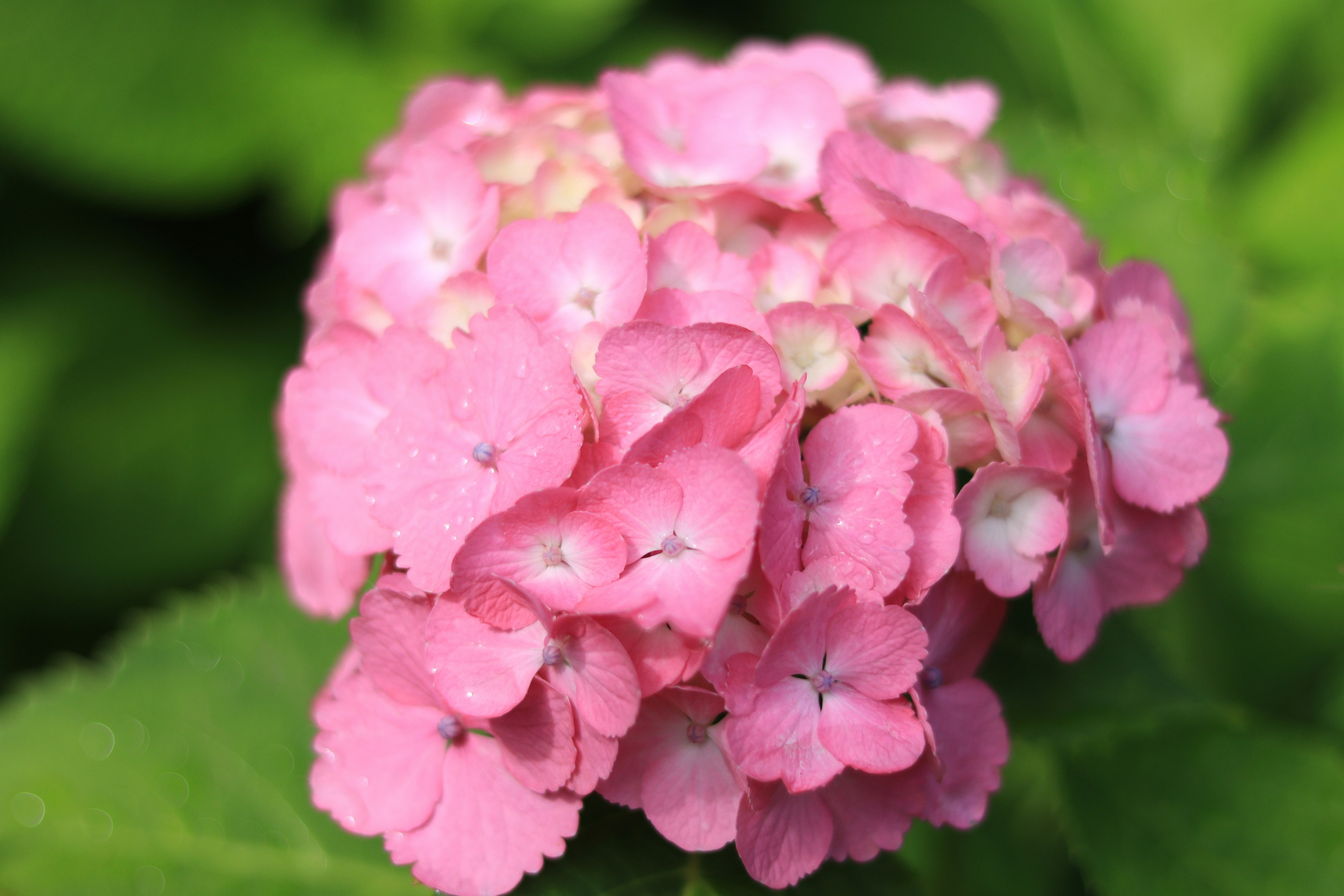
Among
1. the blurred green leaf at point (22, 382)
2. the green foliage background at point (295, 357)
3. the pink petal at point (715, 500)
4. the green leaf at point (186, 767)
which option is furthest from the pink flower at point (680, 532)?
the blurred green leaf at point (22, 382)

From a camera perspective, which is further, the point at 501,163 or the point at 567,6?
the point at 567,6

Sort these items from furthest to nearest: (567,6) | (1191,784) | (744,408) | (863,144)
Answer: (567,6), (1191,784), (863,144), (744,408)

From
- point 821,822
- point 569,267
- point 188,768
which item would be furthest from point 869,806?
point 188,768

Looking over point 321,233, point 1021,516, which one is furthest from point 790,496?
point 321,233

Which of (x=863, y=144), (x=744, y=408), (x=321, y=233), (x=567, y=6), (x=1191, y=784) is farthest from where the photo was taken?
(x=321, y=233)

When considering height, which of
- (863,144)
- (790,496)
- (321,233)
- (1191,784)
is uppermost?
(863,144)

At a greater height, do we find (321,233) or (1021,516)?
(1021,516)

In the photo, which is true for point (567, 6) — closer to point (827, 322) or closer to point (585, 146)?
point (585, 146)
